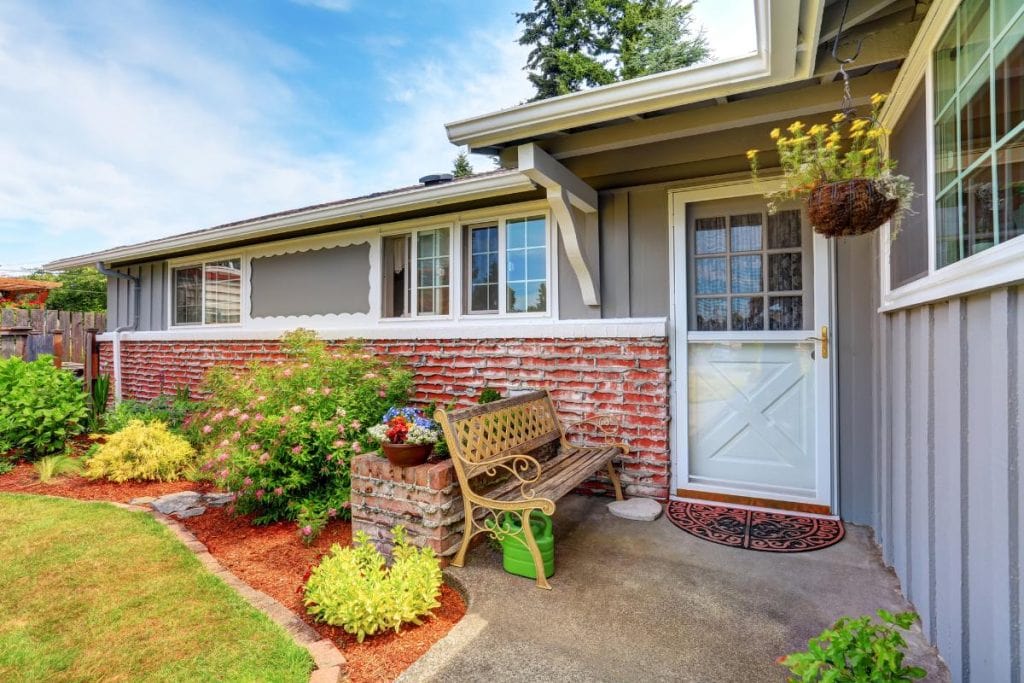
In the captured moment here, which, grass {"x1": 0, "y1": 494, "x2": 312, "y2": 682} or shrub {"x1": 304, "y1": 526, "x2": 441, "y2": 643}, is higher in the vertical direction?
Result: shrub {"x1": 304, "y1": 526, "x2": 441, "y2": 643}

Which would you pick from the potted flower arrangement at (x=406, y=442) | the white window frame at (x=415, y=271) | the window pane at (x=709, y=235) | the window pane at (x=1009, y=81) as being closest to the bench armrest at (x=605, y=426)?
the potted flower arrangement at (x=406, y=442)

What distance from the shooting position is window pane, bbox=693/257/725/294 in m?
3.96

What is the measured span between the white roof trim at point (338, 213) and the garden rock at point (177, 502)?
3.12 metres

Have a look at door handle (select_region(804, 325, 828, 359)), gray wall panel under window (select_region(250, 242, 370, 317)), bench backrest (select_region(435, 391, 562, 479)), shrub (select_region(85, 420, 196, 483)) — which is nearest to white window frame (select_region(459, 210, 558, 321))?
bench backrest (select_region(435, 391, 562, 479))

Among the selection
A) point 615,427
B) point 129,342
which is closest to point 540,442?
point 615,427

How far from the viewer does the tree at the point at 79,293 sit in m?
23.8

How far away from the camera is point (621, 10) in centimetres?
1549

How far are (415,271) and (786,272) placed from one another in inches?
147

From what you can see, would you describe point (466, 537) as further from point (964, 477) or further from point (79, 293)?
point (79, 293)

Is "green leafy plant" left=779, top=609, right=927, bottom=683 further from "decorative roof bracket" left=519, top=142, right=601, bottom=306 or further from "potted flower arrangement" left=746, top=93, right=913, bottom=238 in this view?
"decorative roof bracket" left=519, top=142, right=601, bottom=306

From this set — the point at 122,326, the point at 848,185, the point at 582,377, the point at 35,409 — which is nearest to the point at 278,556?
the point at 582,377

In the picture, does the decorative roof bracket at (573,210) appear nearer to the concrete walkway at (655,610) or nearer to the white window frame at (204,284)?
the concrete walkway at (655,610)

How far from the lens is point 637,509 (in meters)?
3.71

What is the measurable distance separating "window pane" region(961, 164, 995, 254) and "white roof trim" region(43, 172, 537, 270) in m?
2.78
